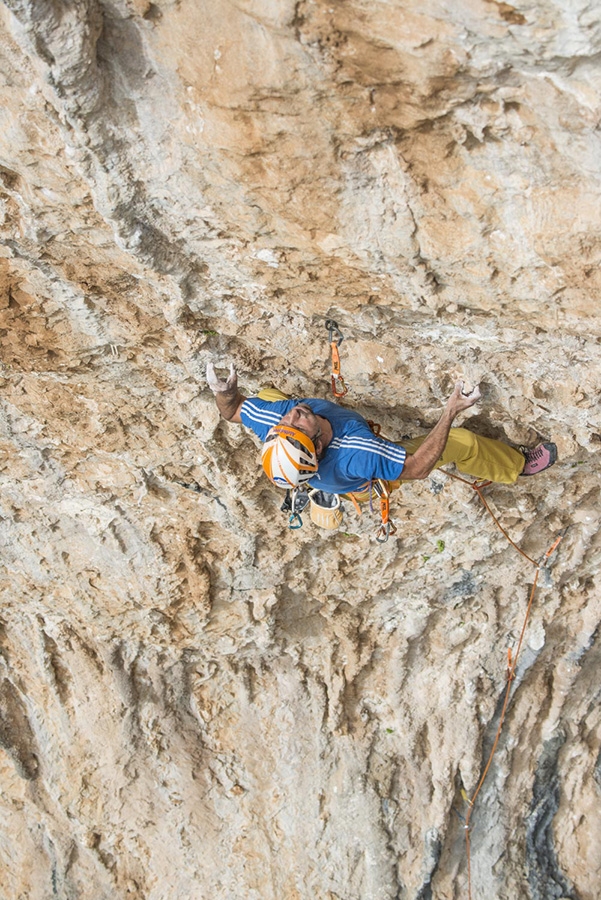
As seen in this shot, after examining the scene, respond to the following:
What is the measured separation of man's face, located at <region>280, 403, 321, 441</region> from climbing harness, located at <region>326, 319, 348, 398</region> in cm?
31

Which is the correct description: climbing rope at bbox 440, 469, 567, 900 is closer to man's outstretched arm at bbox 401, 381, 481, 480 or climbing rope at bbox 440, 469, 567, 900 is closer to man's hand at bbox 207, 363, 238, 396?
man's outstretched arm at bbox 401, 381, 481, 480

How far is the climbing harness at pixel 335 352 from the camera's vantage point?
3246mm

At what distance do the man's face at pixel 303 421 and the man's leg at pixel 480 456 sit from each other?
61 centimetres

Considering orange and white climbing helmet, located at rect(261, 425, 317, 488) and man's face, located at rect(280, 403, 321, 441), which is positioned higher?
man's face, located at rect(280, 403, 321, 441)

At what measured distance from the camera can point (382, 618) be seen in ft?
16.6

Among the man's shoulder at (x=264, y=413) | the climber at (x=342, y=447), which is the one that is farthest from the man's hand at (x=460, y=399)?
the man's shoulder at (x=264, y=413)

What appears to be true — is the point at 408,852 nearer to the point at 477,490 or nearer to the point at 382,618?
the point at 382,618

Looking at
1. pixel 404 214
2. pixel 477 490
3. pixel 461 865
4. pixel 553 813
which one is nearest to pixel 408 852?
pixel 461 865

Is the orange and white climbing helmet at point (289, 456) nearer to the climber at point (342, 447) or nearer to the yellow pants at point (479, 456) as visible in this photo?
the climber at point (342, 447)

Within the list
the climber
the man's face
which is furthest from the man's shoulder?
the man's face

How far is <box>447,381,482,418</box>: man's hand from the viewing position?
2.78 metres

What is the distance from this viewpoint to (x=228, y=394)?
10.9 ft

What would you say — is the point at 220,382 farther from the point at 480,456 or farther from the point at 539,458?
the point at 539,458

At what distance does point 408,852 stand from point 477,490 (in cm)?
318
